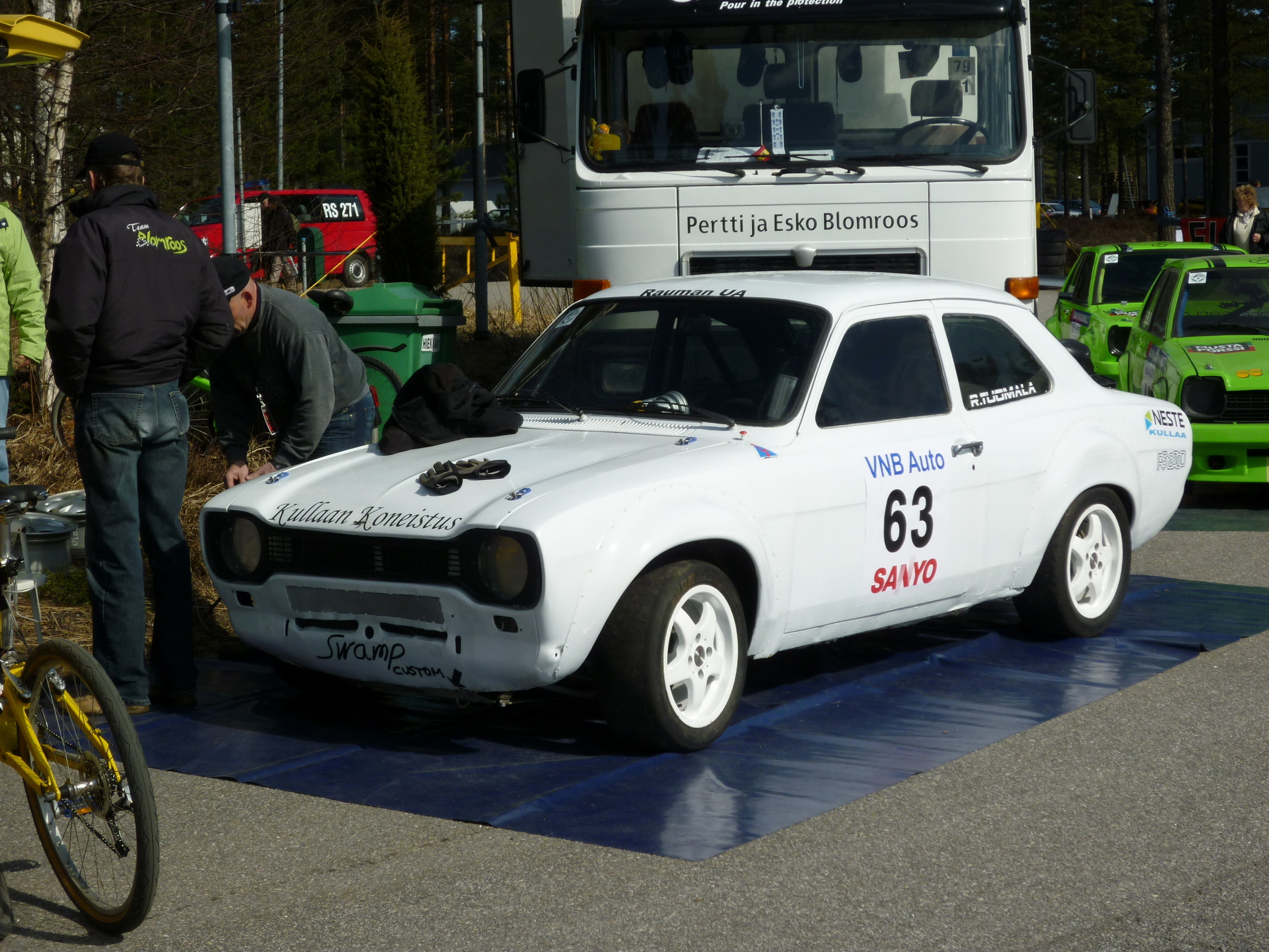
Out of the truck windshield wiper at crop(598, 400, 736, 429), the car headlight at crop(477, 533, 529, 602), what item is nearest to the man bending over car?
the truck windshield wiper at crop(598, 400, 736, 429)

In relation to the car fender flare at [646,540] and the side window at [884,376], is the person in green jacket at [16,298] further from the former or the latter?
the side window at [884,376]

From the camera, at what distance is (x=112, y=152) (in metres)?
5.84

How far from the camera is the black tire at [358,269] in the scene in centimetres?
2786

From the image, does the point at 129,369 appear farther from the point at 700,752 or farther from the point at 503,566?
the point at 700,752

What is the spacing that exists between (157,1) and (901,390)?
7.57 meters

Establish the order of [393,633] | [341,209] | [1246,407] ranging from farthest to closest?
1. [341,209]
2. [1246,407]
3. [393,633]

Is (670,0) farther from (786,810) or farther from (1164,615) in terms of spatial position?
(786,810)

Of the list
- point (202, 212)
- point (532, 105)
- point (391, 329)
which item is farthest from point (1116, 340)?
point (202, 212)

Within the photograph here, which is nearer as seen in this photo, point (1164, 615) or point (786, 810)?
point (786, 810)

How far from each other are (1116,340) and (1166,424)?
8.24 metres

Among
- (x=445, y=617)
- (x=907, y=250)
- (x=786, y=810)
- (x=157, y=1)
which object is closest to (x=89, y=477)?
(x=445, y=617)

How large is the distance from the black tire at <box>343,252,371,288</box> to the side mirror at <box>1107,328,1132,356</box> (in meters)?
15.2

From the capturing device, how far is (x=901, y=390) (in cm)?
643

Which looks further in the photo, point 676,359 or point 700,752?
point 676,359
